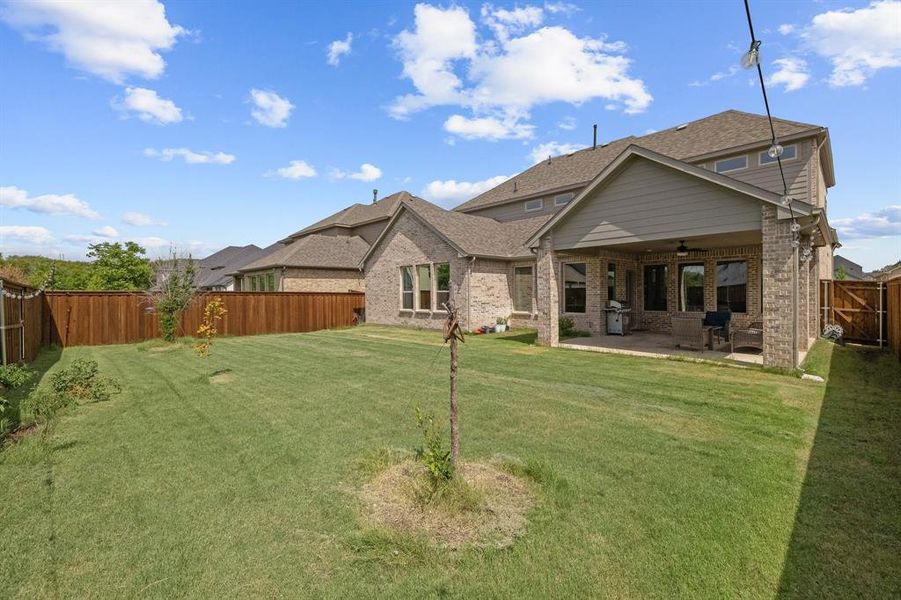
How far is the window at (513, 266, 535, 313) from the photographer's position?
58.2 feet

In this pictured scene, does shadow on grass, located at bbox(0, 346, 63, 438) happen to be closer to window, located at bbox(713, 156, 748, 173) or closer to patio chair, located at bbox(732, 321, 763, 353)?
patio chair, located at bbox(732, 321, 763, 353)

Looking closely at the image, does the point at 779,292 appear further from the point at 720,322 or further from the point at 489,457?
the point at 489,457

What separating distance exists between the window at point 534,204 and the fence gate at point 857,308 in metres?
12.0

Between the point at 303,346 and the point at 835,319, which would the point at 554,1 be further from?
the point at 835,319

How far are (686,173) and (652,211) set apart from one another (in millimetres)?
1155

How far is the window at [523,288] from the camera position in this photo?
17750 mm

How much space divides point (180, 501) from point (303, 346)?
435 inches

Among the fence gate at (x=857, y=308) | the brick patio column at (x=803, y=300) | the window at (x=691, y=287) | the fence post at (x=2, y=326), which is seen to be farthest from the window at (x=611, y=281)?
the fence post at (x=2, y=326)

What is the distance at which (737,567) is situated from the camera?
9.07 ft

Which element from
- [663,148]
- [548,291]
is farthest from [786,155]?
[548,291]

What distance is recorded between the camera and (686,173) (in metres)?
9.92

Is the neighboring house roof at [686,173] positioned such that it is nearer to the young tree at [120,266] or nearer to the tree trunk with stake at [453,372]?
the tree trunk with stake at [453,372]

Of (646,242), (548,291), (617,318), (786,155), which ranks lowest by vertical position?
(617,318)

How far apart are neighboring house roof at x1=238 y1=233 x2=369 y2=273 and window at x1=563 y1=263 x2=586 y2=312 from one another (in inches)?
562
